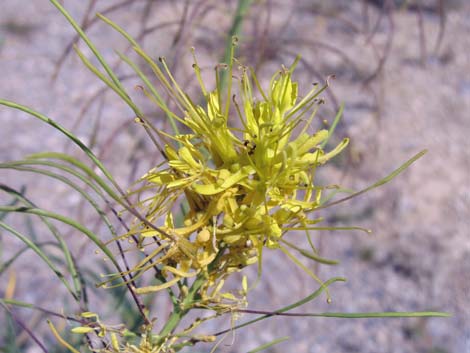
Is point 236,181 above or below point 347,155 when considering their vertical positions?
above

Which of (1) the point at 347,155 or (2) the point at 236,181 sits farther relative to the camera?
(1) the point at 347,155

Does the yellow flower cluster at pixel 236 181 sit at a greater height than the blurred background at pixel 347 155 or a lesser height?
greater

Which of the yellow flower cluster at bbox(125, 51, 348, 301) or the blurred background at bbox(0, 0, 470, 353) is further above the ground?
the yellow flower cluster at bbox(125, 51, 348, 301)

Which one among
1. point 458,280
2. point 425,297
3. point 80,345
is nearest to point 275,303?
Answer: point 425,297

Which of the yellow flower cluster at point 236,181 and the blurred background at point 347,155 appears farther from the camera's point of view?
the blurred background at point 347,155

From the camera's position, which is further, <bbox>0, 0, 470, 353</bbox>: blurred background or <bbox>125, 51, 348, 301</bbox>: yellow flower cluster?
<bbox>0, 0, 470, 353</bbox>: blurred background
